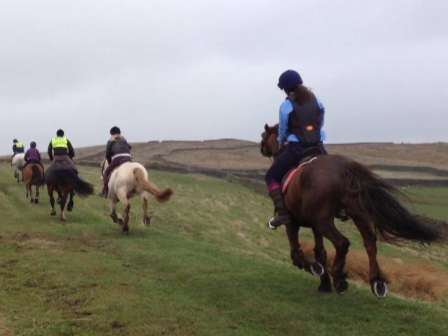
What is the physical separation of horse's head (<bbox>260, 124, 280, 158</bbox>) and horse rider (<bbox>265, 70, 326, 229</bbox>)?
934 mm

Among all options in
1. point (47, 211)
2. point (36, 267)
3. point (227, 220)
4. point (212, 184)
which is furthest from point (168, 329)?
point (212, 184)

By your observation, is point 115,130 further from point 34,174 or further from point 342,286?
point 342,286

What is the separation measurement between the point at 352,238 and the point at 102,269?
1991 cm

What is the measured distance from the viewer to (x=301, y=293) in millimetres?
9227

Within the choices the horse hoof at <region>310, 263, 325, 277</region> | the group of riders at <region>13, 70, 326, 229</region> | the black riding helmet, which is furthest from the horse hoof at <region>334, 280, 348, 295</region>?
the black riding helmet

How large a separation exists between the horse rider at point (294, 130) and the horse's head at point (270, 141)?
93 cm

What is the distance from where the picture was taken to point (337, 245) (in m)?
8.05

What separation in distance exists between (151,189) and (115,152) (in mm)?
2027

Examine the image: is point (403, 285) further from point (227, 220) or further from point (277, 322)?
point (227, 220)

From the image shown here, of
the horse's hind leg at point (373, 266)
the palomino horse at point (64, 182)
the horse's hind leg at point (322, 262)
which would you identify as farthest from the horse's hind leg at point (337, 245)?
the palomino horse at point (64, 182)

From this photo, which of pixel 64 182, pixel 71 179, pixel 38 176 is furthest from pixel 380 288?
pixel 38 176

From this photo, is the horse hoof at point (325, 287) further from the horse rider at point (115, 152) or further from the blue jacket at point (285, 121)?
the horse rider at point (115, 152)

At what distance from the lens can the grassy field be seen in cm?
740

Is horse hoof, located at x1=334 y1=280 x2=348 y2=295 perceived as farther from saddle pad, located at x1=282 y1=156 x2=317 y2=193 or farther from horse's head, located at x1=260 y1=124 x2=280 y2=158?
horse's head, located at x1=260 y1=124 x2=280 y2=158
